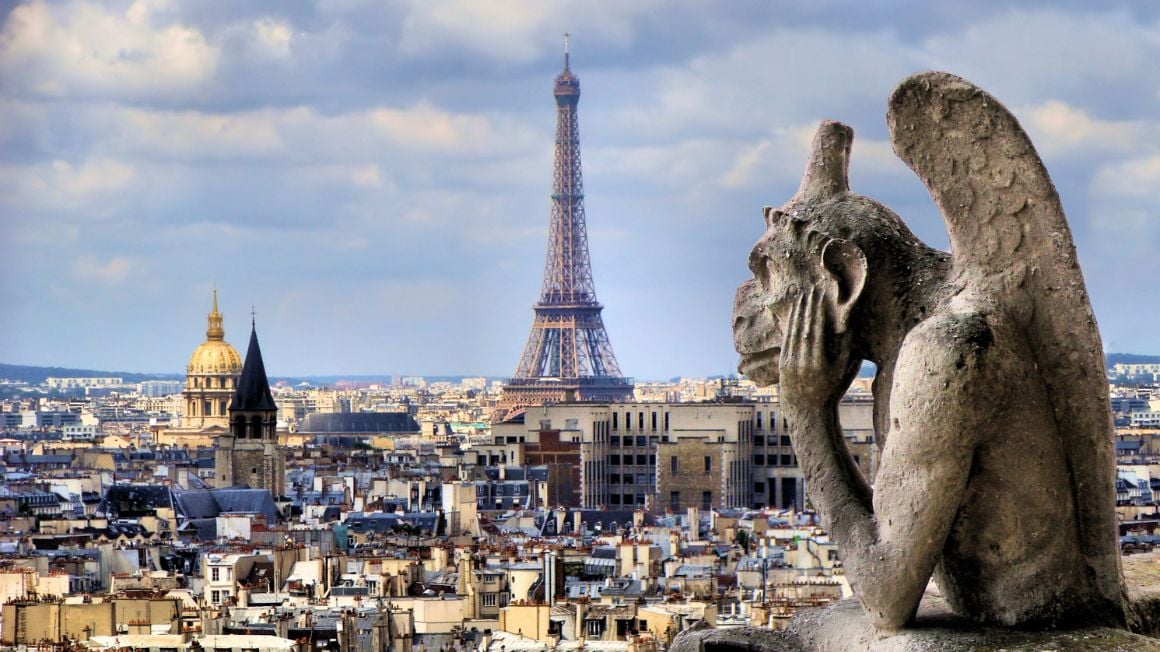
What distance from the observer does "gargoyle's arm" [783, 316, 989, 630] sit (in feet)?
15.8

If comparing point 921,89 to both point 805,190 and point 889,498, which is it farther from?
point 889,498

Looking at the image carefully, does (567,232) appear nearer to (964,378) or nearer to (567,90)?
(567,90)

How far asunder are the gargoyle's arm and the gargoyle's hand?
180 mm

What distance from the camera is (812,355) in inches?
199

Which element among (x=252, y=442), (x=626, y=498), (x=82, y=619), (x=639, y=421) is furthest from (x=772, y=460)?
(x=82, y=619)

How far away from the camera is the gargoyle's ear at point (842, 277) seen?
5.03 meters

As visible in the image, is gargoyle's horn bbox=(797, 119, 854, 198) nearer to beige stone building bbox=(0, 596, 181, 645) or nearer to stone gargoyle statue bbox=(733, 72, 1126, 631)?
stone gargoyle statue bbox=(733, 72, 1126, 631)

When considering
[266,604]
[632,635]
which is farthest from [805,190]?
[266,604]

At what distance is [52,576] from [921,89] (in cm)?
4015

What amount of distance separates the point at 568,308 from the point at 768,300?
423 ft

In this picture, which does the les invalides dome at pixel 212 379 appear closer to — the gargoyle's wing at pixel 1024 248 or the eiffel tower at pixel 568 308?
the eiffel tower at pixel 568 308

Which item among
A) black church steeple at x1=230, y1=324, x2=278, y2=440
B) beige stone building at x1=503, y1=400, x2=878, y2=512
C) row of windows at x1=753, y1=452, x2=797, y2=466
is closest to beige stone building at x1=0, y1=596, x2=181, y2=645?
beige stone building at x1=503, y1=400, x2=878, y2=512

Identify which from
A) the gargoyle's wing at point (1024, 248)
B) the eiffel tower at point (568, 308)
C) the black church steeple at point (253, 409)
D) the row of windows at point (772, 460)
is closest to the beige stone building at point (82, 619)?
the gargoyle's wing at point (1024, 248)

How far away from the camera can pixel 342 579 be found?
145ft
